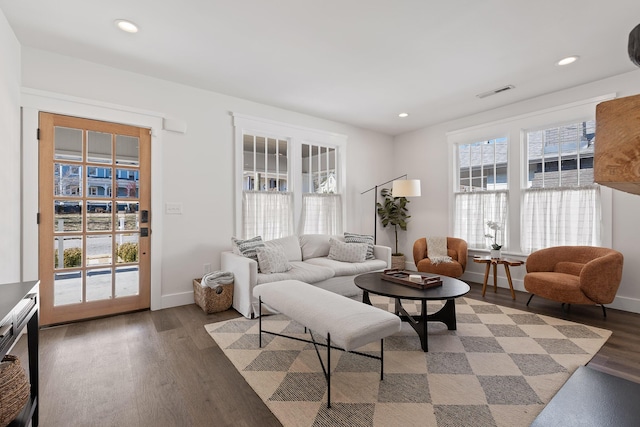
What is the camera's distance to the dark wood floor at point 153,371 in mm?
1807

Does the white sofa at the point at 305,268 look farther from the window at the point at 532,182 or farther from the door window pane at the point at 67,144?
the door window pane at the point at 67,144

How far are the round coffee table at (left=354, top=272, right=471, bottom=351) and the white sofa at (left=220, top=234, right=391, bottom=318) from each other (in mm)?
697

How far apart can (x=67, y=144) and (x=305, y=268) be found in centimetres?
276

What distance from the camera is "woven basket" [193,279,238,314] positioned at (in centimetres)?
343

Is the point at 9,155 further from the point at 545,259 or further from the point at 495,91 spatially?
the point at 545,259

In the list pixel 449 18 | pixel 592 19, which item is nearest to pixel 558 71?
pixel 592 19

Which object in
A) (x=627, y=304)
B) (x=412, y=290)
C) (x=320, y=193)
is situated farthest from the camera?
(x=320, y=193)

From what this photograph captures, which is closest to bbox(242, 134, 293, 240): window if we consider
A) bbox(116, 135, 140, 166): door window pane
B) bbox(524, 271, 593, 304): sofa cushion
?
bbox(116, 135, 140, 166): door window pane

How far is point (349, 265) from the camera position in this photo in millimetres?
4102

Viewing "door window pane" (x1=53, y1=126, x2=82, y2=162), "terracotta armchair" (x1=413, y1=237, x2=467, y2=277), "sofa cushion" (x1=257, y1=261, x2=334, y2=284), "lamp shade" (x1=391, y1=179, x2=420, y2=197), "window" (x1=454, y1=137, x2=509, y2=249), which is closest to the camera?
"door window pane" (x1=53, y1=126, x2=82, y2=162)

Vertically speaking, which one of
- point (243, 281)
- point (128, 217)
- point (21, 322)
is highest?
point (128, 217)

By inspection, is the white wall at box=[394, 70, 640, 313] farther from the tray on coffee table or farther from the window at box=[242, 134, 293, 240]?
the window at box=[242, 134, 293, 240]

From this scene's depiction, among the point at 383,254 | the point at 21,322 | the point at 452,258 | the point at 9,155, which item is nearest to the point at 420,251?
the point at 452,258

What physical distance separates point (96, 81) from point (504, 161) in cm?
524
